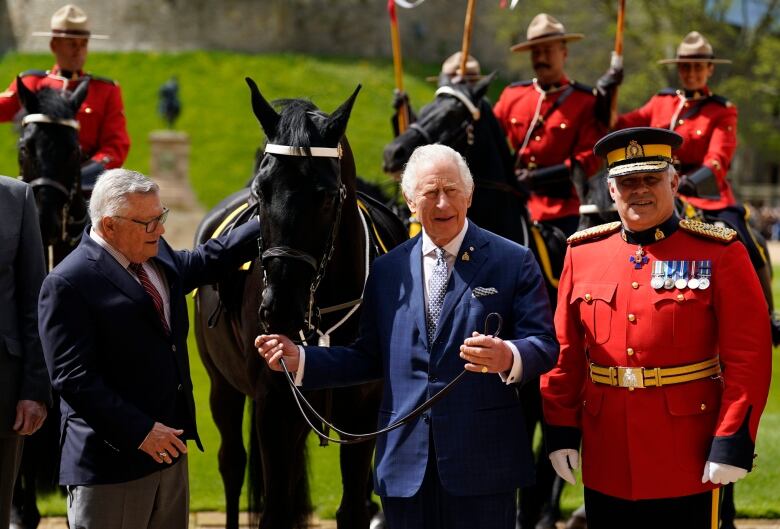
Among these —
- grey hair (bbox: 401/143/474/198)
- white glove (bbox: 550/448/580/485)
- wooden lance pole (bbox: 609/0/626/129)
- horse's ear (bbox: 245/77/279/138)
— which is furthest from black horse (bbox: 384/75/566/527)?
grey hair (bbox: 401/143/474/198)

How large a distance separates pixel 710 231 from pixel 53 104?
4.50 m

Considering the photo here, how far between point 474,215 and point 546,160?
1.32m

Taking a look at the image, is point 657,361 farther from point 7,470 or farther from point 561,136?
point 561,136

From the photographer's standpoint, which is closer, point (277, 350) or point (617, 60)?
point (277, 350)

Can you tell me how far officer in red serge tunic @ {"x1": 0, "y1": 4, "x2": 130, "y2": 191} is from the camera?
888 centimetres

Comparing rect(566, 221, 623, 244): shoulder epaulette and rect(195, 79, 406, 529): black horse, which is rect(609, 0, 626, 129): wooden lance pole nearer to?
rect(195, 79, 406, 529): black horse

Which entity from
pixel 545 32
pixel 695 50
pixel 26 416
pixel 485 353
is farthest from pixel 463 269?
pixel 695 50

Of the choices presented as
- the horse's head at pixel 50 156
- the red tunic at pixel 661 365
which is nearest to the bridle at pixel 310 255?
the red tunic at pixel 661 365

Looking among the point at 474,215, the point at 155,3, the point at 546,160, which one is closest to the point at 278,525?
the point at 474,215

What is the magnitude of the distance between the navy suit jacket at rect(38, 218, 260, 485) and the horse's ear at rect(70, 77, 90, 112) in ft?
10.8

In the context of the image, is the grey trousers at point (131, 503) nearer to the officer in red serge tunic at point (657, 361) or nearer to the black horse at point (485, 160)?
the officer in red serge tunic at point (657, 361)

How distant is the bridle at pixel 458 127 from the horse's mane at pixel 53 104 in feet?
7.04

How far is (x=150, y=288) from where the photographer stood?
196 inches

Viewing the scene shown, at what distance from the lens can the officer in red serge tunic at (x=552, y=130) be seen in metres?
8.47
